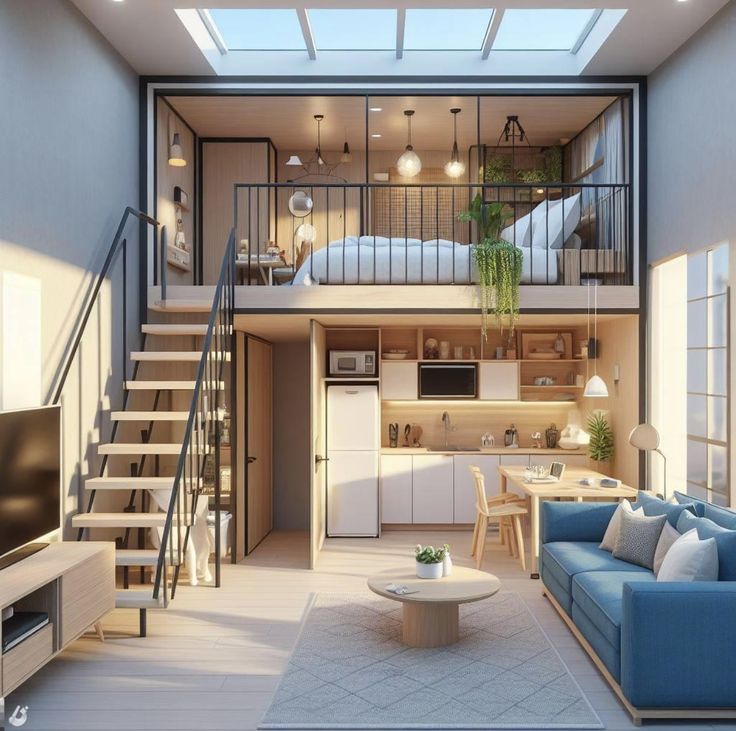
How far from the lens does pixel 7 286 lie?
4613 mm

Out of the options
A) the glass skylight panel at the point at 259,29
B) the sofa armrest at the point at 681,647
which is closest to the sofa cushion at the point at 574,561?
the sofa armrest at the point at 681,647

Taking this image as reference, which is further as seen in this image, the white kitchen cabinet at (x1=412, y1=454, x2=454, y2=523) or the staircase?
the white kitchen cabinet at (x1=412, y1=454, x2=454, y2=523)

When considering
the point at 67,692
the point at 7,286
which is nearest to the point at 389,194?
the point at 7,286

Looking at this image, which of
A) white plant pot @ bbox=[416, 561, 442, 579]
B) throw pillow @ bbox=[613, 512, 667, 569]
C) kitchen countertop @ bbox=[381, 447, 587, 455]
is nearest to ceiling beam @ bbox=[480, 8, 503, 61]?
kitchen countertop @ bbox=[381, 447, 587, 455]

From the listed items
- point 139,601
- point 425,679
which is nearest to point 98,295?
point 139,601

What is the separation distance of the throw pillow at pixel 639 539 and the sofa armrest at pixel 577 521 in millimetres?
610

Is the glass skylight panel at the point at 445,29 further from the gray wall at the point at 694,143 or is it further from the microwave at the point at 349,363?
the microwave at the point at 349,363

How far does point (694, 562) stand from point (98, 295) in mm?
4468

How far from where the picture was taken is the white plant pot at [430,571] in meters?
4.99

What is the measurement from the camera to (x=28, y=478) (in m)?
4.49

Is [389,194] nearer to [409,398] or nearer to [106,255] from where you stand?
[409,398]

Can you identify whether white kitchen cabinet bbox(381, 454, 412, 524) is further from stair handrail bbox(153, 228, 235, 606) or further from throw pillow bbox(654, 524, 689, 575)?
throw pillow bbox(654, 524, 689, 575)

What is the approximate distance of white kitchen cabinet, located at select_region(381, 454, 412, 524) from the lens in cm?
834

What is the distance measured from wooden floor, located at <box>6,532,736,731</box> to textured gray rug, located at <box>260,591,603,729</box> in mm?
120
